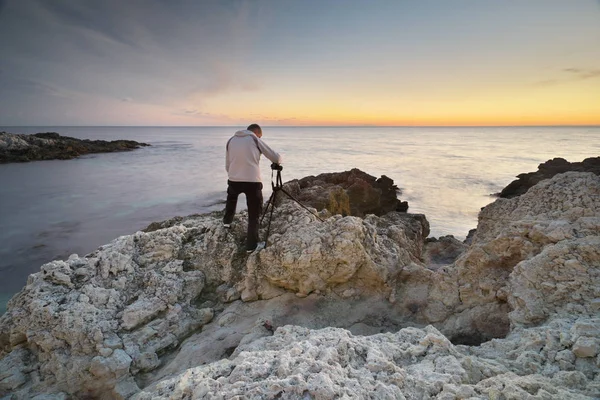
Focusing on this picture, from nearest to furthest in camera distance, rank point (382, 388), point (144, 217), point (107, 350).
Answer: point (382, 388), point (107, 350), point (144, 217)

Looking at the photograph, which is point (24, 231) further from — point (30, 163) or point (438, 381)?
point (30, 163)

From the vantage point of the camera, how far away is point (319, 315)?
12.0 feet

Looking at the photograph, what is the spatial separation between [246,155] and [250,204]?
71 cm

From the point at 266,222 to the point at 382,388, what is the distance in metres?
3.28

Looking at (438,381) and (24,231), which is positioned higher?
(438,381)

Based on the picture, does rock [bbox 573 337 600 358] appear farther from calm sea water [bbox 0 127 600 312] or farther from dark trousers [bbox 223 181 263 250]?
calm sea water [bbox 0 127 600 312]

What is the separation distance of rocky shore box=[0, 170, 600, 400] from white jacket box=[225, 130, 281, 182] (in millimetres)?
858

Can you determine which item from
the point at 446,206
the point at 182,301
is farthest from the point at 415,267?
the point at 446,206

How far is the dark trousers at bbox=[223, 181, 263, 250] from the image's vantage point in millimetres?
4348

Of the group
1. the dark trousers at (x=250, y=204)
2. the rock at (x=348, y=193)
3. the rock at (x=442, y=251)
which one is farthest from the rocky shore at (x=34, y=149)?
the rock at (x=442, y=251)

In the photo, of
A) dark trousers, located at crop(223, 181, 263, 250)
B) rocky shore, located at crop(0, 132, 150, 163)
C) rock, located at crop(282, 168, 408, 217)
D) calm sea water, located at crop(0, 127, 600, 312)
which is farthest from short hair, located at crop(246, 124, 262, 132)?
rocky shore, located at crop(0, 132, 150, 163)

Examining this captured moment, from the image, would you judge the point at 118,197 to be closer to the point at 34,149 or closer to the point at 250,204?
the point at 250,204

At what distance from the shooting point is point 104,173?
23.6 m

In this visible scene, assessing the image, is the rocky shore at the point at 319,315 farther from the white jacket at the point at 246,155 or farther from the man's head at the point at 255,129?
the man's head at the point at 255,129
